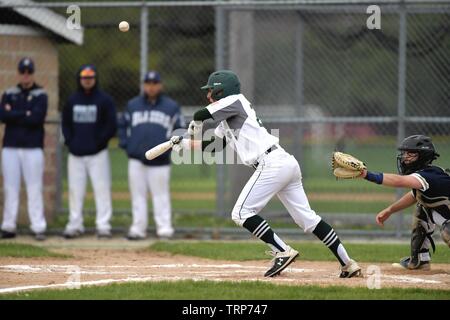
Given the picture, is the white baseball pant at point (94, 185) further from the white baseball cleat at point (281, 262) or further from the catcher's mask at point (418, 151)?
the catcher's mask at point (418, 151)

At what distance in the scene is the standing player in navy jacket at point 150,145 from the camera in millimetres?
11570

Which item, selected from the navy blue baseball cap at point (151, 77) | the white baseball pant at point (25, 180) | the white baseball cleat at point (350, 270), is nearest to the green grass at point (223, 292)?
the white baseball cleat at point (350, 270)

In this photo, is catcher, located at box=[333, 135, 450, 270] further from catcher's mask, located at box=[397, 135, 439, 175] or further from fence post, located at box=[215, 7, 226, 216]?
fence post, located at box=[215, 7, 226, 216]

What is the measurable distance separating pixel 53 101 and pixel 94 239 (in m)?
2.30

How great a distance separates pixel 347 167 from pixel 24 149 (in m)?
5.76

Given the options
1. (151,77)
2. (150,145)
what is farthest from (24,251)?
(151,77)

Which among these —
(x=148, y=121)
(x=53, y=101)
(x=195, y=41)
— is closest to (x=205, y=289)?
(x=148, y=121)

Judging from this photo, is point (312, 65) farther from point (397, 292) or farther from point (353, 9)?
point (397, 292)

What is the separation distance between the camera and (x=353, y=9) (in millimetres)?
12945

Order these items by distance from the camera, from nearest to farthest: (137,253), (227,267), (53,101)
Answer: (227,267) < (137,253) < (53,101)

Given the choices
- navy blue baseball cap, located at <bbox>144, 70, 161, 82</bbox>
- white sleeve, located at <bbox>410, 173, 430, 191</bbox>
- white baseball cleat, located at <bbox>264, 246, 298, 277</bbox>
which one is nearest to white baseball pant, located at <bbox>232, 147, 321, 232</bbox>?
white baseball cleat, located at <bbox>264, 246, 298, 277</bbox>

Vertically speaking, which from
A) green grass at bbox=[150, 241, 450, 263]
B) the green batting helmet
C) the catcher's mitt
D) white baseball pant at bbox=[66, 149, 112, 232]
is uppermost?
the green batting helmet

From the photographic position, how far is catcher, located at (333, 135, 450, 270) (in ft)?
23.4

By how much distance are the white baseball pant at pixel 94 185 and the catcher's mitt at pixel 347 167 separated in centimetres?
522
